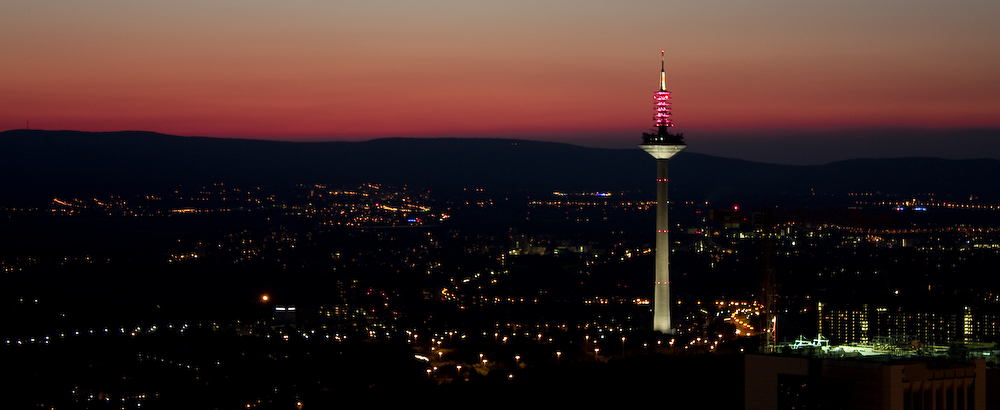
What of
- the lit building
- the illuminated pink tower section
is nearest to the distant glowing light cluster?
the illuminated pink tower section

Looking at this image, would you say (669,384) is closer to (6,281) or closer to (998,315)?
(998,315)

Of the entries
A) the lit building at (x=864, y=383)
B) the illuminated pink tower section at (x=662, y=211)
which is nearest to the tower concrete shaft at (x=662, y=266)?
the illuminated pink tower section at (x=662, y=211)

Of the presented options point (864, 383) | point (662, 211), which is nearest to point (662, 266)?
point (662, 211)

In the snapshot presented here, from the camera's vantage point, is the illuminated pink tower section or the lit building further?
the illuminated pink tower section

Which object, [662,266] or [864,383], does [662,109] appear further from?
[864,383]

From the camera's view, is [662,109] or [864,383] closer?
[864,383]

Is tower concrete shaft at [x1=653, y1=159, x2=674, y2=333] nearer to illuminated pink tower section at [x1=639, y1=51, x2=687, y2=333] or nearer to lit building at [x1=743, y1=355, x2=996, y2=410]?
illuminated pink tower section at [x1=639, y1=51, x2=687, y2=333]

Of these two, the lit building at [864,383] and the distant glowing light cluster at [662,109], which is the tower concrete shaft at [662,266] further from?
the lit building at [864,383]
